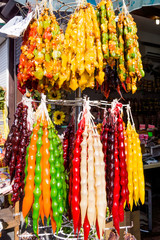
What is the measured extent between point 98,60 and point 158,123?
499 cm

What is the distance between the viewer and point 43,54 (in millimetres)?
1464

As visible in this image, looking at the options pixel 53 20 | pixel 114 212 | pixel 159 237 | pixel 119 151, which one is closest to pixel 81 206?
pixel 114 212

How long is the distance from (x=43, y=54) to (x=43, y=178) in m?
0.81

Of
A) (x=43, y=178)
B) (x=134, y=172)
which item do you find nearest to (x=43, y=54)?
(x=43, y=178)

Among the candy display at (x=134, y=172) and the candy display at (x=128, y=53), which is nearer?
the candy display at (x=128, y=53)

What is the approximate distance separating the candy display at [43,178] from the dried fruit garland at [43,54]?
311 millimetres

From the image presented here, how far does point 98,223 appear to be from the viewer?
1390 mm

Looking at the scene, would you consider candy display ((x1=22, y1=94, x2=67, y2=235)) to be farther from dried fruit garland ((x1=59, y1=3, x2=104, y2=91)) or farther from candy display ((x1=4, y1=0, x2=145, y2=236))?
dried fruit garland ((x1=59, y1=3, x2=104, y2=91))

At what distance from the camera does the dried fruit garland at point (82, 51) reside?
142 cm

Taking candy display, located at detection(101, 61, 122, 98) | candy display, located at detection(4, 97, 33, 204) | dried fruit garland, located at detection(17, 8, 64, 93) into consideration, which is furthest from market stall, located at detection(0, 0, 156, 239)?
candy display, located at detection(4, 97, 33, 204)

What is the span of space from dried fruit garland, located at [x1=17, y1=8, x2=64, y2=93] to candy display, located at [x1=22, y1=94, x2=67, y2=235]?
311mm

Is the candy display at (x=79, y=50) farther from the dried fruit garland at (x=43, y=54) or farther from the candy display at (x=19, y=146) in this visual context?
the candy display at (x=19, y=146)

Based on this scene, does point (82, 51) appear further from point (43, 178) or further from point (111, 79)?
point (43, 178)

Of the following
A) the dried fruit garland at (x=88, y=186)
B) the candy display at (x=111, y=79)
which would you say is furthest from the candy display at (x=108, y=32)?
the dried fruit garland at (x=88, y=186)
